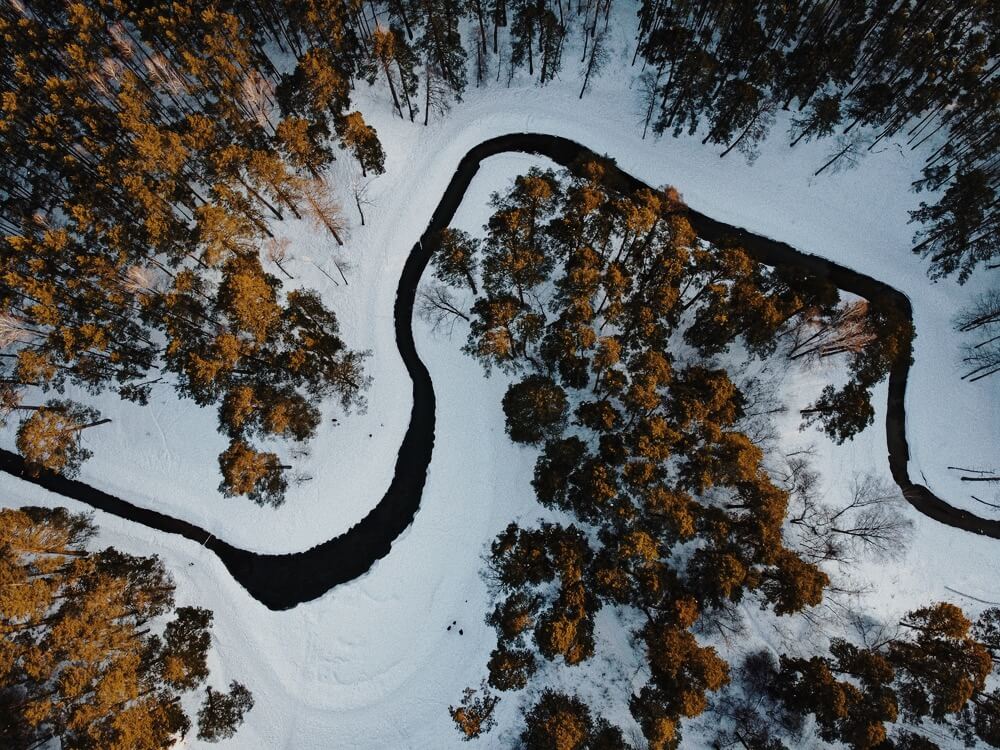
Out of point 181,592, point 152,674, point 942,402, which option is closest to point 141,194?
point 181,592

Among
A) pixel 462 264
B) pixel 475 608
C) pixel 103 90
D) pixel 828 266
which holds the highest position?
pixel 103 90

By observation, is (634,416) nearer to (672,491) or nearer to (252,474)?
(672,491)

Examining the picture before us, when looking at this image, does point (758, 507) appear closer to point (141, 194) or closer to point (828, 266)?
point (828, 266)

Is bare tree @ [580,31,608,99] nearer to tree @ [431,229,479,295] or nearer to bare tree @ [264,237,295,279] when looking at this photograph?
tree @ [431,229,479,295]

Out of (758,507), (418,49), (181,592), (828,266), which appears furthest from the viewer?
(418,49)

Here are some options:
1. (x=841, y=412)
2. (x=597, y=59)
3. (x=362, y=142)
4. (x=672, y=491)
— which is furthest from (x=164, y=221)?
(x=841, y=412)

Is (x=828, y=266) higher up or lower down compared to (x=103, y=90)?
lower down
